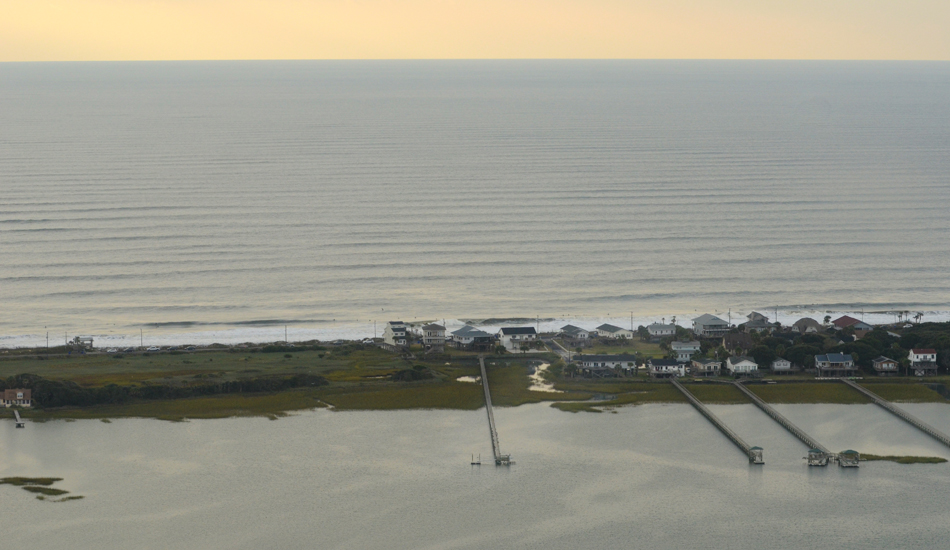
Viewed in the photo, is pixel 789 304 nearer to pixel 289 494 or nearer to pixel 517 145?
pixel 289 494

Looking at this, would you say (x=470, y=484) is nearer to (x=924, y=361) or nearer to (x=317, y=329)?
(x=924, y=361)

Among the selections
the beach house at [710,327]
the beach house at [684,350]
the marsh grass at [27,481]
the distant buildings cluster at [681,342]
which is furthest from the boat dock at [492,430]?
the marsh grass at [27,481]

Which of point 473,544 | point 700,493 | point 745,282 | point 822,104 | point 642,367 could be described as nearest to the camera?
point 473,544

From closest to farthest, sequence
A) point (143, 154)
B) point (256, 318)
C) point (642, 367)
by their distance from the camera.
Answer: point (642, 367)
point (256, 318)
point (143, 154)

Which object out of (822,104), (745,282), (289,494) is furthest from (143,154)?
(822,104)

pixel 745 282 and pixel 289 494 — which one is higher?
pixel 745 282

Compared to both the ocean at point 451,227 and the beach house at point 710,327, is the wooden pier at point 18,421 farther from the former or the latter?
the beach house at point 710,327

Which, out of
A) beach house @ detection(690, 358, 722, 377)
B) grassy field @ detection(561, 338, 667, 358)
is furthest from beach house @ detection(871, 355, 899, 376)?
grassy field @ detection(561, 338, 667, 358)
